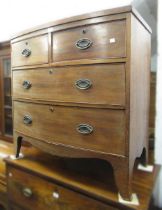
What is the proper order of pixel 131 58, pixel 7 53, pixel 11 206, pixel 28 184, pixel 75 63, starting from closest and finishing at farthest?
pixel 131 58 → pixel 75 63 → pixel 28 184 → pixel 11 206 → pixel 7 53

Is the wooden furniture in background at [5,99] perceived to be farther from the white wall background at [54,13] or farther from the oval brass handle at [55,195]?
the oval brass handle at [55,195]

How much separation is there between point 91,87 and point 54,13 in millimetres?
1054

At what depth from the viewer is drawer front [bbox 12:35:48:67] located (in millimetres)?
1131

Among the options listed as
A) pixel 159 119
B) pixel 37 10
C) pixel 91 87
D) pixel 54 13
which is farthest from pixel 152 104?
pixel 37 10

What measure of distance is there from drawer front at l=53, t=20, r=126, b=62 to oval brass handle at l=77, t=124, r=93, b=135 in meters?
0.32

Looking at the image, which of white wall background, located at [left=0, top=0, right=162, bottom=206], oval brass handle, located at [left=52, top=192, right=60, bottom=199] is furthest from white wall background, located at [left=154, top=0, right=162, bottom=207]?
oval brass handle, located at [left=52, top=192, right=60, bottom=199]

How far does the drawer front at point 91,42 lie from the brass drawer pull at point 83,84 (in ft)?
0.36

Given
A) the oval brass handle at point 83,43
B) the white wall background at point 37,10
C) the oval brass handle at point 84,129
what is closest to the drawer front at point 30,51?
the oval brass handle at point 83,43

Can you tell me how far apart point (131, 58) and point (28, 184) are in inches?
36.6

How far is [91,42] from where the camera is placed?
0.95 metres

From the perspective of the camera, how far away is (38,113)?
3.87 ft

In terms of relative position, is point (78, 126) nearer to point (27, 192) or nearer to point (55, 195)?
point (55, 195)

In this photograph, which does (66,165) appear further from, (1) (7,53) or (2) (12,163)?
(1) (7,53)

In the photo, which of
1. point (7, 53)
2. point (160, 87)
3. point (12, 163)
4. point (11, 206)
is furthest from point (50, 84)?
point (7, 53)
